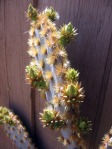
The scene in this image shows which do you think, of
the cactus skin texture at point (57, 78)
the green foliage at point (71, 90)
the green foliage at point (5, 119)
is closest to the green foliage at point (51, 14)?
the cactus skin texture at point (57, 78)

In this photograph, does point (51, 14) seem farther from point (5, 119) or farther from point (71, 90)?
point (5, 119)

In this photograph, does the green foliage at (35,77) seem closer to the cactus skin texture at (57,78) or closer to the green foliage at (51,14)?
the cactus skin texture at (57,78)

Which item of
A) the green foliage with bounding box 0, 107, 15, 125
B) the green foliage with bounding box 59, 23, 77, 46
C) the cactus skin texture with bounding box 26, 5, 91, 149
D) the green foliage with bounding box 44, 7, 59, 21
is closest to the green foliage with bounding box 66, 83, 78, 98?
the cactus skin texture with bounding box 26, 5, 91, 149

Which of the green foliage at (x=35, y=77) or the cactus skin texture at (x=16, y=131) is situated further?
the cactus skin texture at (x=16, y=131)

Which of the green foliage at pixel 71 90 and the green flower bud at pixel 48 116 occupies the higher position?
the green foliage at pixel 71 90

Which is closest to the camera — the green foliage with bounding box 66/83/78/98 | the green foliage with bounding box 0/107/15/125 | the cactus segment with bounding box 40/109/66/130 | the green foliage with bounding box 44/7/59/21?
the green foliage with bounding box 66/83/78/98

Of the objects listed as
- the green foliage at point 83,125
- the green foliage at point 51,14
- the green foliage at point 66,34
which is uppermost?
the green foliage at point 51,14

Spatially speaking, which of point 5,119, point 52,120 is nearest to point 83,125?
point 52,120

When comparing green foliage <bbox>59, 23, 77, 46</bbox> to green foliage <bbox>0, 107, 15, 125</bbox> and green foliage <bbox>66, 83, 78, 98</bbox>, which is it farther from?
green foliage <bbox>0, 107, 15, 125</bbox>

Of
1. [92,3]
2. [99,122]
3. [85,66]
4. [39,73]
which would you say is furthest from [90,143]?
[92,3]
